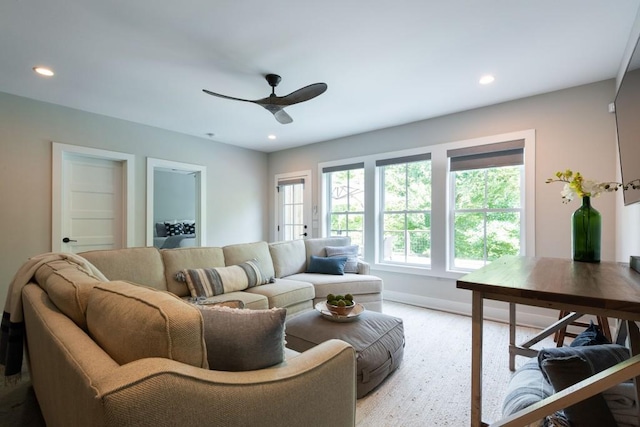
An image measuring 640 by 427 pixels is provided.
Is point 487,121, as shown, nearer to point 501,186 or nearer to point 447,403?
point 501,186

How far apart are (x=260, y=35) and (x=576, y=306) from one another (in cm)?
238

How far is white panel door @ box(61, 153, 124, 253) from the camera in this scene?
3.56 metres

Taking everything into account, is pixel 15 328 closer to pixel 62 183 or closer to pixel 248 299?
pixel 248 299

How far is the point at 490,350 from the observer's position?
255 cm

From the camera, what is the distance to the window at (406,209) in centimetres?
397

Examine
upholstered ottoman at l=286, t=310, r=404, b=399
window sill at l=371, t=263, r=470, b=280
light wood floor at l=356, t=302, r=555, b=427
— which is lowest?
light wood floor at l=356, t=302, r=555, b=427

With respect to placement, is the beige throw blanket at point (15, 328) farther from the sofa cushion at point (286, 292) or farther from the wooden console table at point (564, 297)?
the wooden console table at point (564, 297)

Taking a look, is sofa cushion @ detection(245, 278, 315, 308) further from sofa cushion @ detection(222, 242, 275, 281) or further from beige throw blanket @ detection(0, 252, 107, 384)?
beige throw blanket @ detection(0, 252, 107, 384)

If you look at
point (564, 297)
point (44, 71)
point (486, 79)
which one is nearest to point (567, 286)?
point (564, 297)

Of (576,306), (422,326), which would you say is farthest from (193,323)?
(422,326)

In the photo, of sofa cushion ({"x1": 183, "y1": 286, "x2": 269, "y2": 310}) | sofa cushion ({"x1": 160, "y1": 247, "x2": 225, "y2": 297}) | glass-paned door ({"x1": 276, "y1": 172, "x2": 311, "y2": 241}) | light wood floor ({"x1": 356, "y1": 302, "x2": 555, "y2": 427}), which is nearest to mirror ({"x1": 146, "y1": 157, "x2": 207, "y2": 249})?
glass-paned door ({"x1": 276, "y1": 172, "x2": 311, "y2": 241})

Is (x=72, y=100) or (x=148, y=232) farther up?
(x=72, y=100)

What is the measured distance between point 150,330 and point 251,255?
2.52 metres

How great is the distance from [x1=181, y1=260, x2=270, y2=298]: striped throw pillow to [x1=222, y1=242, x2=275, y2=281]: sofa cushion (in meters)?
0.09
